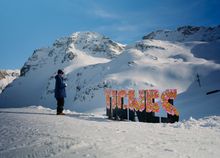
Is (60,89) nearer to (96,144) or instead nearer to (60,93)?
(60,93)

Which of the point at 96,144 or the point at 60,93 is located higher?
the point at 60,93

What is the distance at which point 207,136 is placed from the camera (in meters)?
8.53

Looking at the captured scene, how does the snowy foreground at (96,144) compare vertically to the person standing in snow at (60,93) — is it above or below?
below

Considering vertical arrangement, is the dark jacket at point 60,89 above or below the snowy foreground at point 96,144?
above

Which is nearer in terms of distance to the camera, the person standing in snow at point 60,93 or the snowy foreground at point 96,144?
the snowy foreground at point 96,144

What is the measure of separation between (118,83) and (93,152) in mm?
127095

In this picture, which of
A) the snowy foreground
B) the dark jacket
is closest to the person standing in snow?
the dark jacket

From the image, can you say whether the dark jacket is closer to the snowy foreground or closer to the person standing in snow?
the person standing in snow

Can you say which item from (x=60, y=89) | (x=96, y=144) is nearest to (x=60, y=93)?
(x=60, y=89)

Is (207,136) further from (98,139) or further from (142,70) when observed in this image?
(142,70)

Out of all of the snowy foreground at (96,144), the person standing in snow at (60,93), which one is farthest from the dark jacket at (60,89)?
the snowy foreground at (96,144)

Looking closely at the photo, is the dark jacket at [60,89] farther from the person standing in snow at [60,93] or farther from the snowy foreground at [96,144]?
the snowy foreground at [96,144]

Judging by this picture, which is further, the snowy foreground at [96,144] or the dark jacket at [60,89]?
the dark jacket at [60,89]

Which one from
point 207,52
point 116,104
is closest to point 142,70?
point 207,52
